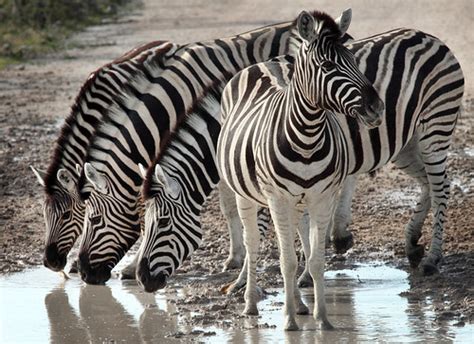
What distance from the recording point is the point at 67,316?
29.3 ft

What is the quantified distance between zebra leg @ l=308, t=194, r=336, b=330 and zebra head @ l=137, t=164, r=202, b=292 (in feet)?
3.93

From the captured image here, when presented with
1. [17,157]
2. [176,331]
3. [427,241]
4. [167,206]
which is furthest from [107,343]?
[17,157]

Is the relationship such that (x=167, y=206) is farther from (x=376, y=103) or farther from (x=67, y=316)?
(x=376, y=103)

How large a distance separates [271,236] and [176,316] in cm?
230

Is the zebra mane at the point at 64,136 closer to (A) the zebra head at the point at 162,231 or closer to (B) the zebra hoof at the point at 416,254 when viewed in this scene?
(A) the zebra head at the point at 162,231

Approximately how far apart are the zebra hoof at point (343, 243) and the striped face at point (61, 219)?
6.65 ft

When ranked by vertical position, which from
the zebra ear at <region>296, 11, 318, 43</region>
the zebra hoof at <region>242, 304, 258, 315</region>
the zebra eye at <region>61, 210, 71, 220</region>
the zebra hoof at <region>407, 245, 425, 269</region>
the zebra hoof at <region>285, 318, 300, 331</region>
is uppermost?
the zebra ear at <region>296, 11, 318, 43</region>

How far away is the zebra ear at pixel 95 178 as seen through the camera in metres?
9.36

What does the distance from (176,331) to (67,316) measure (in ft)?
3.47

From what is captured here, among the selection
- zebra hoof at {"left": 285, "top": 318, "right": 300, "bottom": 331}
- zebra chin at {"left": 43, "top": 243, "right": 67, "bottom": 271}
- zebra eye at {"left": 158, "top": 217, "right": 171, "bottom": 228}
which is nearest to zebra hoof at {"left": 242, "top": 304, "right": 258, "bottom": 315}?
→ zebra hoof at {"left": 285, "top": 318, "right": 300, "bottom": 331}

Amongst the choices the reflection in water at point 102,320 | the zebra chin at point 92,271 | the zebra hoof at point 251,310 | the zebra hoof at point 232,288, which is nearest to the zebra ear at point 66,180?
the zebra chin at point 92,271

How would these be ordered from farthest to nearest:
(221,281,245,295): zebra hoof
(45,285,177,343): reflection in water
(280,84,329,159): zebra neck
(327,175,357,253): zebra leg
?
1. (327,175,357,253): zebra leg
2. (221,281,245,295): zebra hoof
3. (45,285,177,343): reflection in water
4. (280,84,329,159): zebra neck

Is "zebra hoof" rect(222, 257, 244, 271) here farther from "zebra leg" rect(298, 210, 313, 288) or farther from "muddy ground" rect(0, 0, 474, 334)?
"zebra leg" rect(298, 210, 313, 288)

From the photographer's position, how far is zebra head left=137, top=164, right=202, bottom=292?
28.5ft
